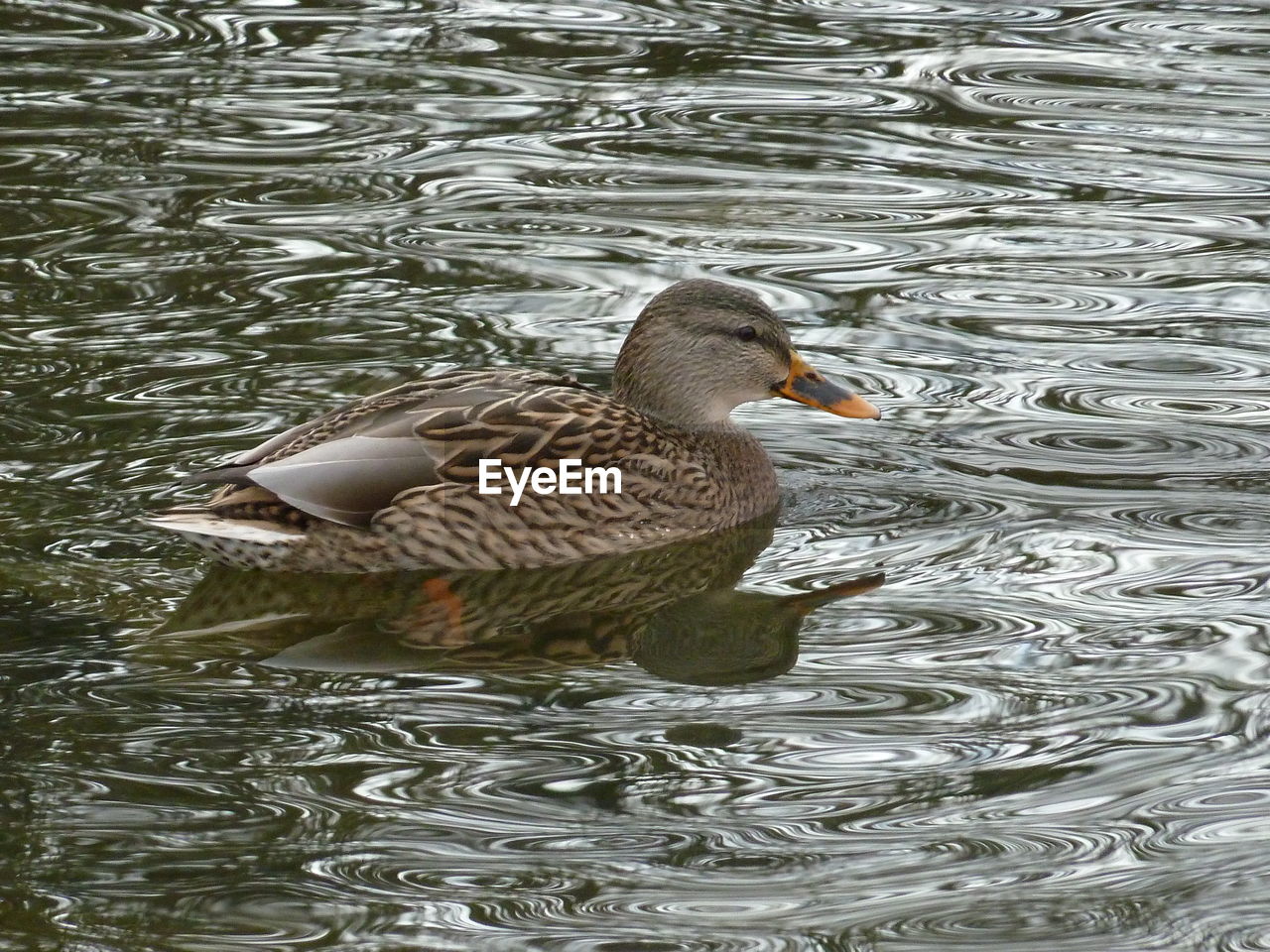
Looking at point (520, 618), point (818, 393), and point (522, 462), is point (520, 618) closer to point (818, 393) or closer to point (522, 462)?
point (522, 462)

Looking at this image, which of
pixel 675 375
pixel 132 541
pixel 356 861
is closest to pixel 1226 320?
pixel 675 375

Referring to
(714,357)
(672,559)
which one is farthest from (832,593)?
(714,357)

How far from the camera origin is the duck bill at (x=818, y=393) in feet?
25.6

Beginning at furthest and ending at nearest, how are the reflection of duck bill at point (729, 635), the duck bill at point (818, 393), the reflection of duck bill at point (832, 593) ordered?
the duck bill at point (818, 393) < the reflection of duck bill at point (832, 593) < the reflection of duck bill at point (729, 635)

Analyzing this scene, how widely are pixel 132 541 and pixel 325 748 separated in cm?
182

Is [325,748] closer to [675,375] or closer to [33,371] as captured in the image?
[675,375]

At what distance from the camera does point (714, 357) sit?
786 cm

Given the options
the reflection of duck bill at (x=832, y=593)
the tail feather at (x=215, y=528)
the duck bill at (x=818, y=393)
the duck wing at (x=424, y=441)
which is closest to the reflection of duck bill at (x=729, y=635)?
the reflection of duck bill at (x=832, y=593)

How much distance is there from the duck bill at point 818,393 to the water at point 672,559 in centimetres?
24

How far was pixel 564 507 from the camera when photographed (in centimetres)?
724

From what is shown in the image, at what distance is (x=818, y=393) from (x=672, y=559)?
0.97 metres

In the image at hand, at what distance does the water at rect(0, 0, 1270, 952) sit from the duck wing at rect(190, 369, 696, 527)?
1.20 ft
